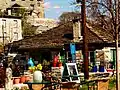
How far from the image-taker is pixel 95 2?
28.2m

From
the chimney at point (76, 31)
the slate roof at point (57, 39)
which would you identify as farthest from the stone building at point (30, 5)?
the chimney at point (76, 31)

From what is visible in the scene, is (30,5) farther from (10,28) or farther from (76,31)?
(76,31)

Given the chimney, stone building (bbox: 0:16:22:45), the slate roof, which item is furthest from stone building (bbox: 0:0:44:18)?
the chimney

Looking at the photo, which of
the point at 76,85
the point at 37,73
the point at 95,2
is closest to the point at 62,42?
the point at 95,2

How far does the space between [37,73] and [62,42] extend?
55.1 feet

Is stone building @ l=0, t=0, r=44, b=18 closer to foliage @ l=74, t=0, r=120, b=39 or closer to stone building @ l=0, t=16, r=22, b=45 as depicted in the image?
stone building @ l=0, t=16, r=22, b=45

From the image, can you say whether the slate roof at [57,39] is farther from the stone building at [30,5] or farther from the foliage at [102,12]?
the stone building at [30,5]

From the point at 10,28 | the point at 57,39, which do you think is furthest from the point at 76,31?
the point at 10,28

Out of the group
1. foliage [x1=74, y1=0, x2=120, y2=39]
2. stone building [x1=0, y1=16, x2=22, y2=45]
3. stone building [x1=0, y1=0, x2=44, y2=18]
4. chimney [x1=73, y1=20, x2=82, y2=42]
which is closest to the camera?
foliage [x1=74, y1=0, x2=120, y2=39]

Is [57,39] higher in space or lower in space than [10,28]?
higher

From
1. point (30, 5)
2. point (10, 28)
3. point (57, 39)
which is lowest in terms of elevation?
point (10, 28)

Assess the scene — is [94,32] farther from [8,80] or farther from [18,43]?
[8,80]

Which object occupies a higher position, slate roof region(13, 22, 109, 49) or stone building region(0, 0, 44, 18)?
stone building region(0, 0, 44, 18)

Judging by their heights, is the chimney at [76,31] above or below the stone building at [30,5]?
below
